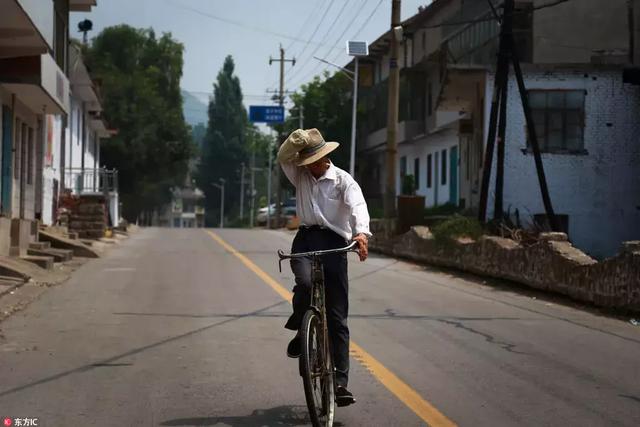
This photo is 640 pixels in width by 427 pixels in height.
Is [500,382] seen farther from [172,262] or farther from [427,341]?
[172,262]

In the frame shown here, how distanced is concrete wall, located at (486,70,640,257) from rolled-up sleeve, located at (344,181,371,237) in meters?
24.2

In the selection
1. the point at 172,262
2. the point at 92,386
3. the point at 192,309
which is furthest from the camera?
the point at 172,262

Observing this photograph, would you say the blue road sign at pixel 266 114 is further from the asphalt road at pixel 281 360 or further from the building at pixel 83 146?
the asphalt road at pixel 281 360

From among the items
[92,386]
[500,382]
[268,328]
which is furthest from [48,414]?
[268,328]

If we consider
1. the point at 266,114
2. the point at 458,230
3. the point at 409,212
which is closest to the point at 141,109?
the point at 266,114

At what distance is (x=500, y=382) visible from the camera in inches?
317

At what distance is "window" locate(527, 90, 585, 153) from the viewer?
98.0ft

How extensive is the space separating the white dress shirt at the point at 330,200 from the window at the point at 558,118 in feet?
79.0

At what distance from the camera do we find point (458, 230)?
22234 mm

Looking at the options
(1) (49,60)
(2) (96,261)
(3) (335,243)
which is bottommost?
(2) (96,261)

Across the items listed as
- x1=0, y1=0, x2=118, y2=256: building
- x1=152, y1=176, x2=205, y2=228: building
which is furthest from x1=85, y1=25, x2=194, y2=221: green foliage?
x1=152, y1=176, x2=205, y2=228: building

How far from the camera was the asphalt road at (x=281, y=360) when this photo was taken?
6844 mm

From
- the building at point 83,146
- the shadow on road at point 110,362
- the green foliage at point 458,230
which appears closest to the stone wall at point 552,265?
the green foliage at point 458,230

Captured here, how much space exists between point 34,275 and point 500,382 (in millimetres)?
11318
